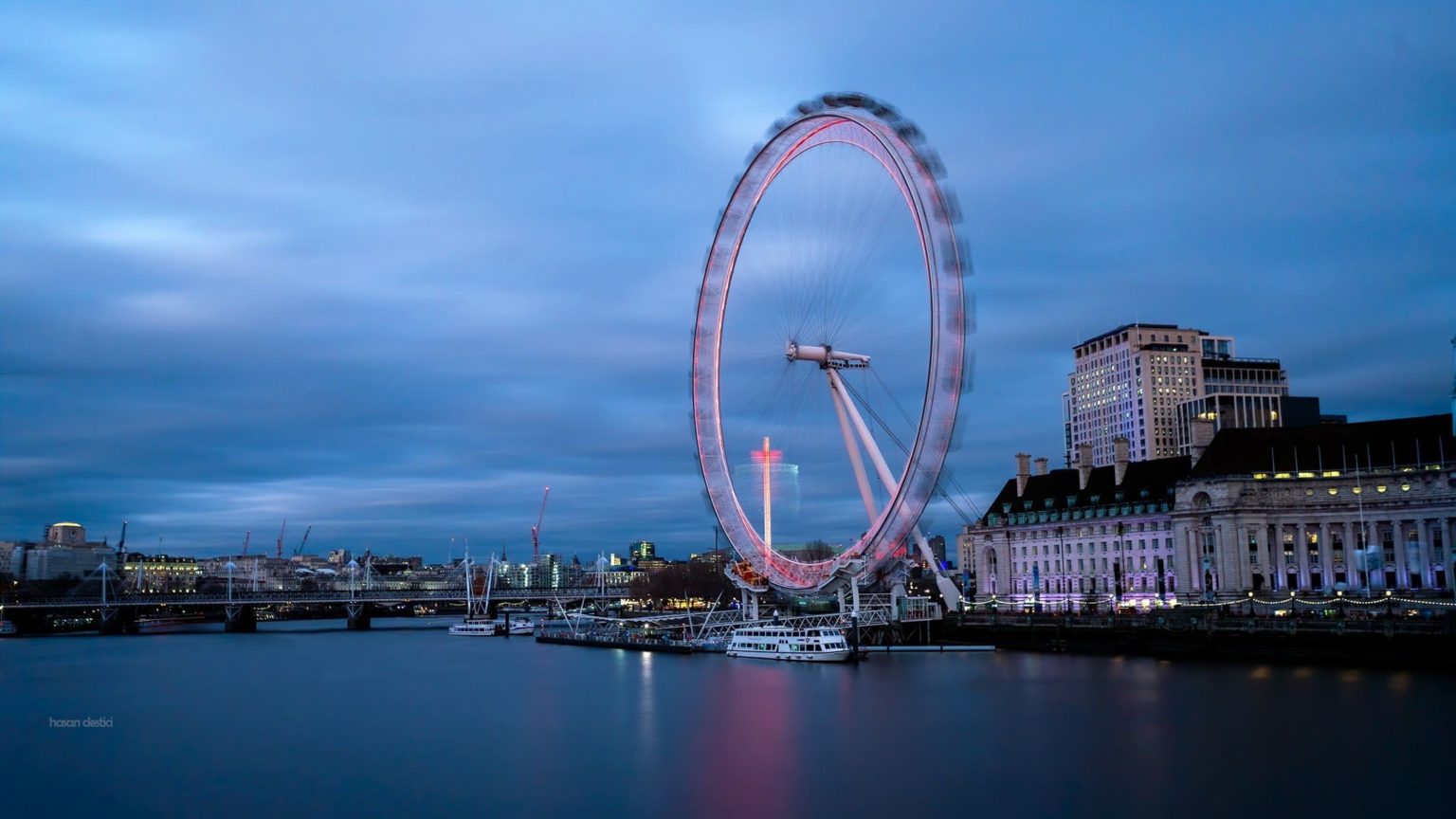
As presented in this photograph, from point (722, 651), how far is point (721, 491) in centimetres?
1306

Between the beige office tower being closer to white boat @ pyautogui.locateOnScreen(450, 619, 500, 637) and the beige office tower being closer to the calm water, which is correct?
white boat @ pyautogui.locateOnScreen(450, 619, 500, 637)

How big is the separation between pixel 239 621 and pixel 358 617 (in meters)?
12.9

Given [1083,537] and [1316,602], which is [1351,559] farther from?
[1083,537]

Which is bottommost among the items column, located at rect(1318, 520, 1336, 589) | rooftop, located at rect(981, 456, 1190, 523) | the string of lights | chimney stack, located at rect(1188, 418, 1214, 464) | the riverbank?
the riverbank

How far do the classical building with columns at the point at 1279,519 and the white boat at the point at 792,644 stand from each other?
78.4 feet

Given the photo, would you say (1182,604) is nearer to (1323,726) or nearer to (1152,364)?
(1323,726)

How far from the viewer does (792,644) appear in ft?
222

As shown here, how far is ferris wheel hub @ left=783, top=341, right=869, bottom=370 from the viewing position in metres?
59.0

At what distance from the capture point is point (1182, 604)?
7450cm

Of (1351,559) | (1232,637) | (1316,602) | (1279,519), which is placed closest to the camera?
(1232,637)

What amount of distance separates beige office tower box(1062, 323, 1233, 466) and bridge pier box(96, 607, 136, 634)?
4578 inches

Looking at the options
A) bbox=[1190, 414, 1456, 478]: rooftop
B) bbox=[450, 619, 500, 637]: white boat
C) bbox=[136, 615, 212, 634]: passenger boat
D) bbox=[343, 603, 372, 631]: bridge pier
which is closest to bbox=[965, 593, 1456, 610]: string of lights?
bbox=[1190, 414, 1456, 478]: rooftop

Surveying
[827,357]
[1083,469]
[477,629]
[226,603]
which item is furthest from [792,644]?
[226,603]

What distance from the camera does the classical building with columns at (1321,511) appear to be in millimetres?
70375
